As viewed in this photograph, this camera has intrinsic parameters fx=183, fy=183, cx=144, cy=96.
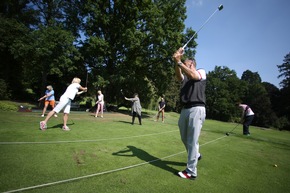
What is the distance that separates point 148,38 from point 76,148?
17108 mm

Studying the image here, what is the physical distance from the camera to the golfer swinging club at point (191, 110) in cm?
394

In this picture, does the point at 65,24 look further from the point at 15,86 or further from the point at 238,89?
the point at 238,89

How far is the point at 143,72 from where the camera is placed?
77.8 ft

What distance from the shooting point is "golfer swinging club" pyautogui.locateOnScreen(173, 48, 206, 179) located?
3939mm

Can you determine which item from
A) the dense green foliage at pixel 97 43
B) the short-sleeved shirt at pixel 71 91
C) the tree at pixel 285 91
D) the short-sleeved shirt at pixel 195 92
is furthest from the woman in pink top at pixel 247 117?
the tree at pixel 285 91

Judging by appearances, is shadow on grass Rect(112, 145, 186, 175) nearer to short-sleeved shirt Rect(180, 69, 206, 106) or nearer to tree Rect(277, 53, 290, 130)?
short-sleeved shirt Rect(180, 69, 206, 106)

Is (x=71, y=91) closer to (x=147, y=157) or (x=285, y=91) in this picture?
(x=147, y=157)

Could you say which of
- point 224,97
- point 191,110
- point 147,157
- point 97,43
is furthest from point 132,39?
point 224,97

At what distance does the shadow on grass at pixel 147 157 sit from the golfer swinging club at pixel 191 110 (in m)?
0.58

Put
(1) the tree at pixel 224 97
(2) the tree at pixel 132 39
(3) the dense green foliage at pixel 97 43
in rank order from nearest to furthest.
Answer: (3) the dense green foliage at pixel 97 43 → (2) the tree at pixel 132 39 → (1) the tree at pixel 224 97

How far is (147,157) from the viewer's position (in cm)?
527

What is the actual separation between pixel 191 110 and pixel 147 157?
6.96 ft

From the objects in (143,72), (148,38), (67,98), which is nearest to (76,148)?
(67,98)

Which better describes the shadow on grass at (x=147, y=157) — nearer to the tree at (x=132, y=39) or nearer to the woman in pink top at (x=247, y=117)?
the woman in pink top at (x=247, y=117)
